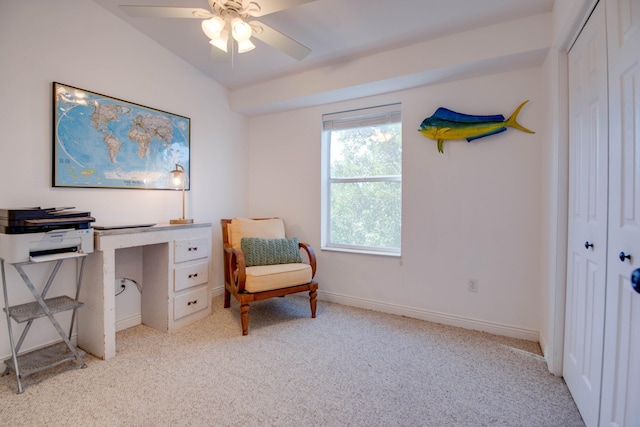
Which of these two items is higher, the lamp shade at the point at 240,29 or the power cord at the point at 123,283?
the lamp shade at the point at 240,29

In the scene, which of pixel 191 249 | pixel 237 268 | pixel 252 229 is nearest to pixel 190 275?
pixel 191 249

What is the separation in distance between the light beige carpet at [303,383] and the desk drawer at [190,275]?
1.23 feet

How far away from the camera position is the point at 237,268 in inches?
97.3

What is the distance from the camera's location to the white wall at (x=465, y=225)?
7.48 feet

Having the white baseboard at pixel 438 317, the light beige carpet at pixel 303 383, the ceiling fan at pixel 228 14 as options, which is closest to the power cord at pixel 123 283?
the light beige carpet at pixel 303 383

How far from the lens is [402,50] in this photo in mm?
2436

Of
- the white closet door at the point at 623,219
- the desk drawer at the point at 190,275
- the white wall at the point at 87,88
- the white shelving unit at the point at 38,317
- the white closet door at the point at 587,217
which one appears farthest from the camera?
the desk drawer at the point at 190,275

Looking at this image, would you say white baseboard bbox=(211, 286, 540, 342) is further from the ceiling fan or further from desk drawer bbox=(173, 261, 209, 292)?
the ceiling fan

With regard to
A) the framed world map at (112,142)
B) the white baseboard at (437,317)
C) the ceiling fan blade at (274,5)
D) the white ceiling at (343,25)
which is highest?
the white ceiling at (343,25)

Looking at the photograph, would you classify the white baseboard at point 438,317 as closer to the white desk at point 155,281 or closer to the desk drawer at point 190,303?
the desk drawer at point 190,303

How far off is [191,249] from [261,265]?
0.63 meters

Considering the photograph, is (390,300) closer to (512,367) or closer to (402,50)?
(512,367)

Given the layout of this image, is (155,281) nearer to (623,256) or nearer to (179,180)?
(179,180)

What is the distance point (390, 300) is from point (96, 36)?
3.35 m
